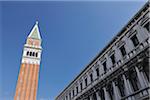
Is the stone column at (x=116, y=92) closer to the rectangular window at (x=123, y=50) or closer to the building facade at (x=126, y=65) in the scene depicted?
the building facade at (x=126, y=65)

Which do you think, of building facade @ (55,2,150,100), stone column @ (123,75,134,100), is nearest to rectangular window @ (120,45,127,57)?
building facade @ (55,2,150,100)

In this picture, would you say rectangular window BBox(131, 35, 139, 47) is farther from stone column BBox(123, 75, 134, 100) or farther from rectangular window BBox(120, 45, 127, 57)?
stone column BBox(123, 75, 134, 100)

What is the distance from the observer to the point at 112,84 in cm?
1515

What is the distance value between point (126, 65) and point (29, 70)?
1991 inches

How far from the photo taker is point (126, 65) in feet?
44.7

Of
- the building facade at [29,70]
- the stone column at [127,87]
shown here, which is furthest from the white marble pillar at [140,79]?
the building facade at [29,70]

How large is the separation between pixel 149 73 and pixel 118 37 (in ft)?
20.1

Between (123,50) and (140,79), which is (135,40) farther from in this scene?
(140,79)

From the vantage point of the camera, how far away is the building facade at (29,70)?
53750 millimetres

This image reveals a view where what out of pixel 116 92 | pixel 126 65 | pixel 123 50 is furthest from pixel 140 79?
pixel 123 50

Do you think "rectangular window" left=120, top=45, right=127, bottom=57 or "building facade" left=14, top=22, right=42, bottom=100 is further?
"building facade" left=14, top=22, right=42, bottom=100

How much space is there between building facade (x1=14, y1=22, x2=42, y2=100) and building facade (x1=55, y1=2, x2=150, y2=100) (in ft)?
132

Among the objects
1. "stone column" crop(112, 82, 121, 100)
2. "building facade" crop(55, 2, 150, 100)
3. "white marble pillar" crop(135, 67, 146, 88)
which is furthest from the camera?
"stone column" crop(112, 82, 121, 100)

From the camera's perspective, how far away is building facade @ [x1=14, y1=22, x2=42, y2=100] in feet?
176
